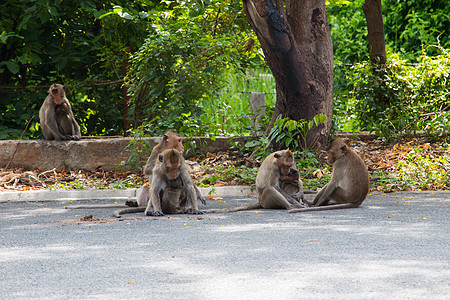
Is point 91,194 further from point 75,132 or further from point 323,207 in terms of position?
point 323,207

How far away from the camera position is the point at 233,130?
13.5m

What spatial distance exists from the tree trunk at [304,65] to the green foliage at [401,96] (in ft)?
5.86

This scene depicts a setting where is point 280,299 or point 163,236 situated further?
point 163,236

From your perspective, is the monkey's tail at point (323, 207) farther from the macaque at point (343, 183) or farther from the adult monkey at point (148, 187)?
the adult monkey at point (148, 187)

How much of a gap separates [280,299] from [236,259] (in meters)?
1.17

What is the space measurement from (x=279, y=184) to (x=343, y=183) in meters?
0.89

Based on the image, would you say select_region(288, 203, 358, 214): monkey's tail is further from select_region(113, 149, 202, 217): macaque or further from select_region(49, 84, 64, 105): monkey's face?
select_region(49, 84, 64, 105): monkey's face

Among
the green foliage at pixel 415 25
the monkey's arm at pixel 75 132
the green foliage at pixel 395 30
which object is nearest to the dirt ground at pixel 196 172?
the monkey's arm at pixel 75 132

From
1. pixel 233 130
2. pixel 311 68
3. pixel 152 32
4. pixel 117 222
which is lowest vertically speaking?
pixel 117 222

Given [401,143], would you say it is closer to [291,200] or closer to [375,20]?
[375,20]

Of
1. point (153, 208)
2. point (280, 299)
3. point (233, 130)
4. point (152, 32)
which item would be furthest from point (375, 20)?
point (280, 299)

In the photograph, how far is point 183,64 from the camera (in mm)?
12289

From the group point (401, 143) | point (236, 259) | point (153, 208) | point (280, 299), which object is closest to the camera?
point (280, 299)

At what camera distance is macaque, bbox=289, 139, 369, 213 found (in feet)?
26.1
